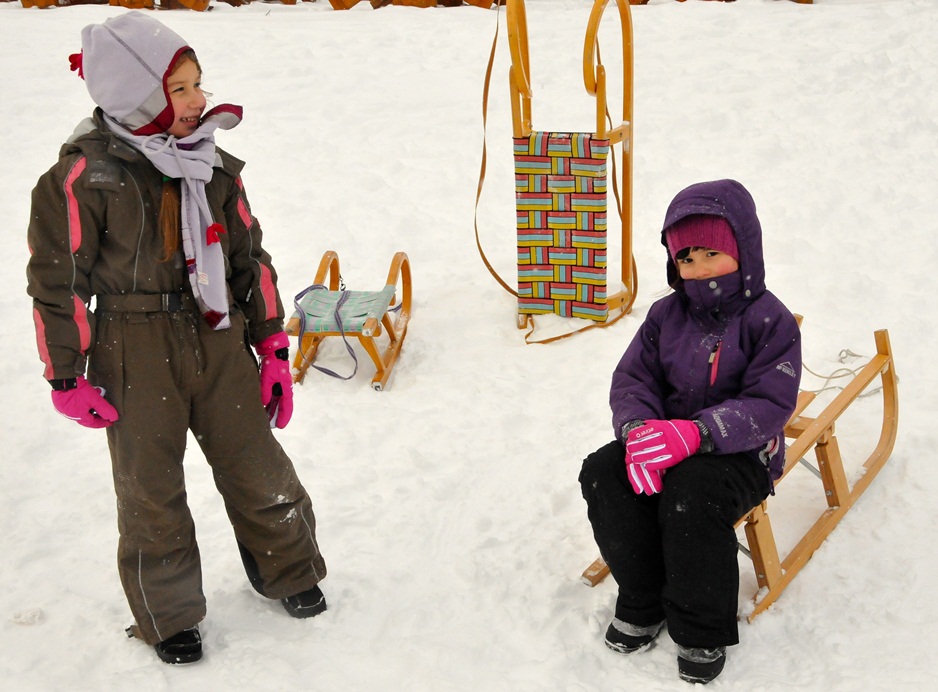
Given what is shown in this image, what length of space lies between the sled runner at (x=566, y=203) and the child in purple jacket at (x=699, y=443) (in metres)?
1.85

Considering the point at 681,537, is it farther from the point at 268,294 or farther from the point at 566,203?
the point at 566,203

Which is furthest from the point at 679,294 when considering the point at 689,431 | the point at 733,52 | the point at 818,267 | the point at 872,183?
the point at 733,52

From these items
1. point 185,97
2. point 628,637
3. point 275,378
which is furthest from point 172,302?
point 628,637

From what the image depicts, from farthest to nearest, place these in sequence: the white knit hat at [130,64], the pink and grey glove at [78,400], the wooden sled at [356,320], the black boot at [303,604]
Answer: the wooden sled at [356,320] → the black boot at [303,604] → the pink and grey glove at [78,400] → the white knit hat at [130,64]

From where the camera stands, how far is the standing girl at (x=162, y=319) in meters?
2.29

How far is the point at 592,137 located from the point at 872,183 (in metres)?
1.95

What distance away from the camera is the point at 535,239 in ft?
15.3

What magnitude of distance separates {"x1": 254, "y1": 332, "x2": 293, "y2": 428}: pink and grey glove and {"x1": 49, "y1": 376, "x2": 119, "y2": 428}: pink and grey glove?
1.53 feet

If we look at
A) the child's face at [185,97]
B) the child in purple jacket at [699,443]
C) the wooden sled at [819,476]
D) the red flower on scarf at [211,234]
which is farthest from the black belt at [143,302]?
the wooden sled at [819,476]

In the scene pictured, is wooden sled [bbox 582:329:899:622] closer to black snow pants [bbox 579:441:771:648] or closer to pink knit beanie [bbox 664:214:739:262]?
black snow pants [bbox 579:441:771:648]

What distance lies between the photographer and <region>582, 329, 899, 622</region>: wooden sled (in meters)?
2.73

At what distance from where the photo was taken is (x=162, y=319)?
2.45 meters

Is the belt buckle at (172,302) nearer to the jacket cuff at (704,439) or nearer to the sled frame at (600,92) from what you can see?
the jacket cuff at (704,439)

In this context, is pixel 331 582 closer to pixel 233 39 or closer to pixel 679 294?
pixel 679 294
